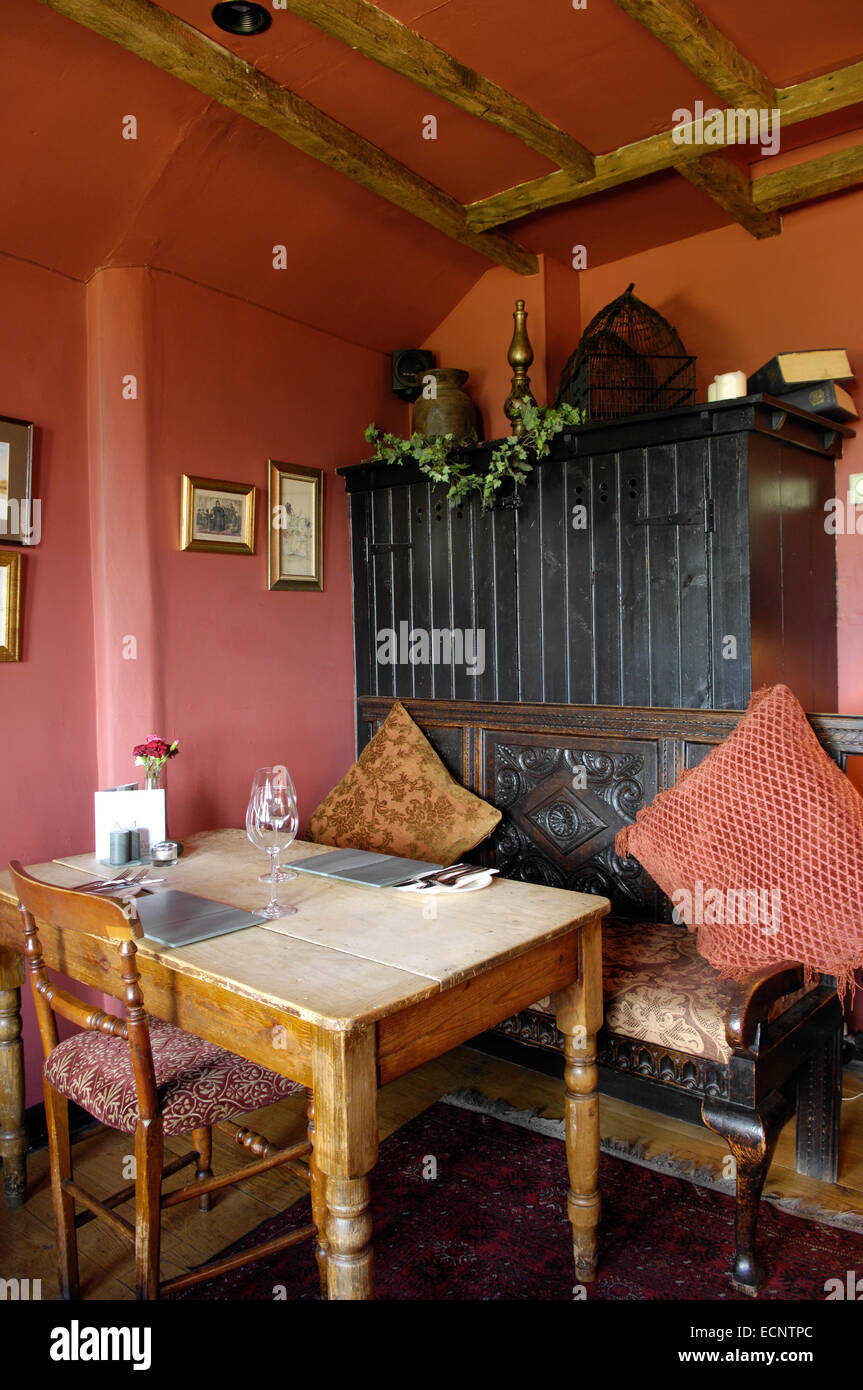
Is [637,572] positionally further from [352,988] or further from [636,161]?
[352,988]

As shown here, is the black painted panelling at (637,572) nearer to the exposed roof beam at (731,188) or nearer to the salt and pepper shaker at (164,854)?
the exposed roof beam at (731,188)

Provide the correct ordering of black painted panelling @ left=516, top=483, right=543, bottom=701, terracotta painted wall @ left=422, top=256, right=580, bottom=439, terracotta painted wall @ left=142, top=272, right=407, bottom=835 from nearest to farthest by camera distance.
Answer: terracotta painted wall @ left=142, top=272, right=407, bottom=835
black painted panelling @ left=516, top=483, right=543, bottom=701
terracotta painted wall @ left=422, top=256, right=580, bottom=439

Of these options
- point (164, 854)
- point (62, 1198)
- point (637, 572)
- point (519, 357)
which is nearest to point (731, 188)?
point (519, 357)

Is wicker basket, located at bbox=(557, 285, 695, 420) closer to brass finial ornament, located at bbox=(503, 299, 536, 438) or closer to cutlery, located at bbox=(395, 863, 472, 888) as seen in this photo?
brass finial ornament, located at bbox=(503, 299, 536, 438)

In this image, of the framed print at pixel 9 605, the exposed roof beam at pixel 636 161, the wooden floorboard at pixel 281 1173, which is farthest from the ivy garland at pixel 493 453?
the wooden floorboard at pixel 281 1173

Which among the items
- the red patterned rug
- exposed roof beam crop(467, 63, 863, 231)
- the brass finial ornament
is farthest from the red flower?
exposed roof beam crop(467, 63, 863, 231)

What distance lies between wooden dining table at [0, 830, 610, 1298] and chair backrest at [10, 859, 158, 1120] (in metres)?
0.08

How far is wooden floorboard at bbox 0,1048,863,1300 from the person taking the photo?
6.99 feet

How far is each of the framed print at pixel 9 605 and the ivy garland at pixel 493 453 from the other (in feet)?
4.64

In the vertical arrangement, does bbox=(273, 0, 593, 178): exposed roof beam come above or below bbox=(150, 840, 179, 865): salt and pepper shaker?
above

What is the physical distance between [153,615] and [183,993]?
1.61m

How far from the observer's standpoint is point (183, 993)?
167cm

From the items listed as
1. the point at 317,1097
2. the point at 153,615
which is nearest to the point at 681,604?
the point at 153,615
